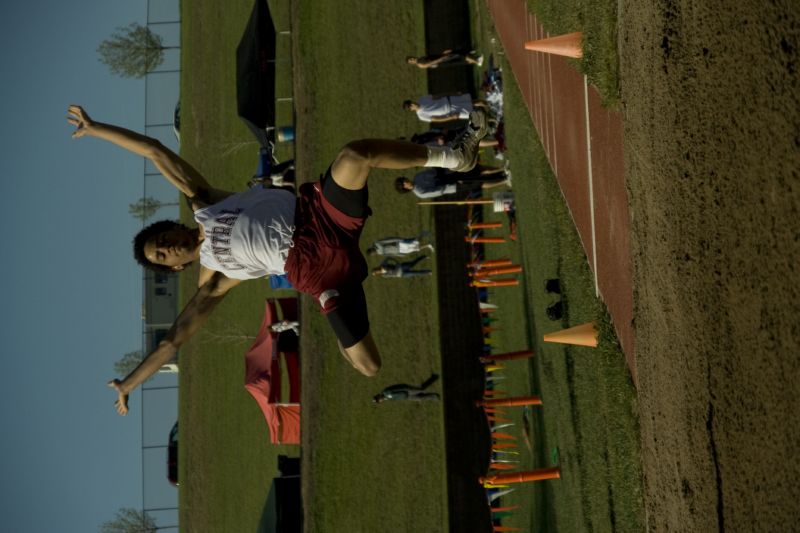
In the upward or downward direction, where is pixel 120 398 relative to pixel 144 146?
downward

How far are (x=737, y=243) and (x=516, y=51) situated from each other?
6.46m

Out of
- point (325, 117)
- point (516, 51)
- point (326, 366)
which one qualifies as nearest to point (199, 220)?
point (516, 51)

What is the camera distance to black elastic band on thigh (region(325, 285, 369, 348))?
18.1 feet

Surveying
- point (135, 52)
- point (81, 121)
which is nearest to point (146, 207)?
point (135, 52)

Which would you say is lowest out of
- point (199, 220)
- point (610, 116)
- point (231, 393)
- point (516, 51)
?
point (231, 393)

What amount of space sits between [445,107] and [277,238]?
289 inches

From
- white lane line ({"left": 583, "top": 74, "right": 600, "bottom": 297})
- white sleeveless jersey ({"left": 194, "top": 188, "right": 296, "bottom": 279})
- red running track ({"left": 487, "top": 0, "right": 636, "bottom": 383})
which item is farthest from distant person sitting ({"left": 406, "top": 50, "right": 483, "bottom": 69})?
white sleeveless jersey ({"left": 194, "top": 188, "right": 296, "bottom": 279})

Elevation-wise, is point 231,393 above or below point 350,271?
below

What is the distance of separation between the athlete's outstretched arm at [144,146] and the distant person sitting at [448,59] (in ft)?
25.4

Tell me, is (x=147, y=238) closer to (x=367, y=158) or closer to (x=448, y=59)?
(x=367, y=158)

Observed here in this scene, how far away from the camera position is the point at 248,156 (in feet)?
59.9

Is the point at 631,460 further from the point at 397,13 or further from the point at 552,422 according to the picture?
the point at 397,13

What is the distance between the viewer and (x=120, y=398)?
18.7 ft

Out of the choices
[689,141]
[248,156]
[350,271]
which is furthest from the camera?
[248,156]
